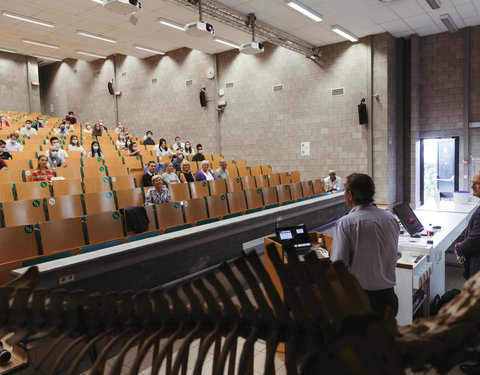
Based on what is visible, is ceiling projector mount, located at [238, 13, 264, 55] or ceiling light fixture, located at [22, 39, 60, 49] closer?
ceiling projector mount, located at [238, 13, 264, 55]

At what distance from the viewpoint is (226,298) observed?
750 millimetres

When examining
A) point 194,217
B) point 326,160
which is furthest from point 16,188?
point 326,160

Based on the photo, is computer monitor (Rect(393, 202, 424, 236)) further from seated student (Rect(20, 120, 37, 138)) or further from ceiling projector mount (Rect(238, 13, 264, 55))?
seated student (Rect(20, 120, 37, 138))

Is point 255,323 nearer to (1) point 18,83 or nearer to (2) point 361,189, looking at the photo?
(2) point 361,189

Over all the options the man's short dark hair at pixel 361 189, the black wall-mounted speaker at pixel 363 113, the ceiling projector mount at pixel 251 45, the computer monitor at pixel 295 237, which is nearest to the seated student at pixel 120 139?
the ceiling projector mount at pixel 251 45

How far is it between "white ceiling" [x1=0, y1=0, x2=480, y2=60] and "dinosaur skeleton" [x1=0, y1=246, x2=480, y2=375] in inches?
353

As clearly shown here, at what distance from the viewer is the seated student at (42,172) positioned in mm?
6102

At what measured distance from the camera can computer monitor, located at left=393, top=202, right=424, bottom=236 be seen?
3.75 meters

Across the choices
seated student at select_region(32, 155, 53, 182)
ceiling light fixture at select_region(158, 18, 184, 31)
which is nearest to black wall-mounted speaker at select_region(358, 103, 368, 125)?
ceiling light fixture at select_region(158, 18, 184, 31)

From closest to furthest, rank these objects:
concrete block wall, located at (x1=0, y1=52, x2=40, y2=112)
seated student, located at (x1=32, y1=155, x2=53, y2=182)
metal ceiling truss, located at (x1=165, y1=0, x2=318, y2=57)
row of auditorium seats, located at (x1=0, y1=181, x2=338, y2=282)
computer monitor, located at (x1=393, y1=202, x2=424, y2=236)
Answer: row of auditorium seats, located at (x1=0, y1=181, x2=338, y2=282), computer monitor, located at (x1=393, y1=202, x2=424, y2=236), seated student, located at (x1=32, y1=155, x2=53, y2=182), metal ceiling truss, located at (x1=165, y1=0, x2=318, y2=57), concrete block wall, located at (x1=0, y1=52, x2=40, y2=112)

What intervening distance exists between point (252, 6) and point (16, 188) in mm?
6626

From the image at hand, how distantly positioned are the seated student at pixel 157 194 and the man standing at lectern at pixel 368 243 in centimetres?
359

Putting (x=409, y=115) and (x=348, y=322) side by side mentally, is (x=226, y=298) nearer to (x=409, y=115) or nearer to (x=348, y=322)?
(x=348, y=322)

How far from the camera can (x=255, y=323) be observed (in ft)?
2.34
